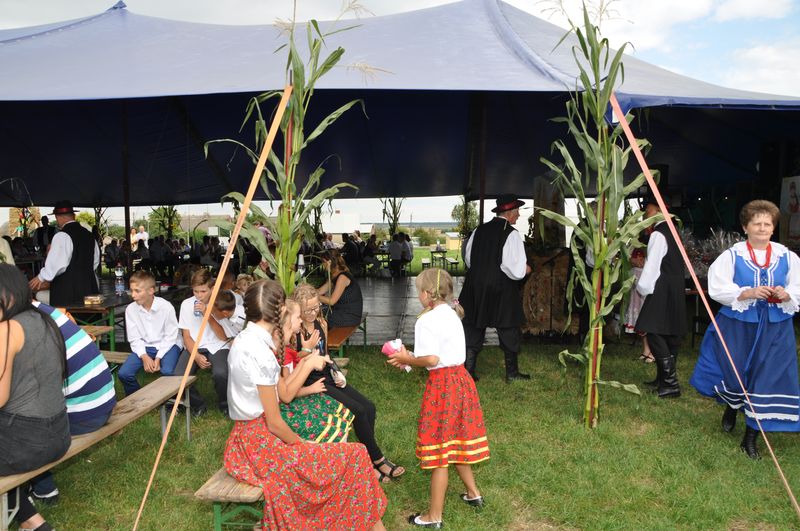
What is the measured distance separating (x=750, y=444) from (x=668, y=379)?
1.24 meters

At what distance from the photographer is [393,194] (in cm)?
1480

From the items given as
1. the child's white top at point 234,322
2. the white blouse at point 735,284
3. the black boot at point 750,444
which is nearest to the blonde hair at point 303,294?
the child's white top at point 234,322

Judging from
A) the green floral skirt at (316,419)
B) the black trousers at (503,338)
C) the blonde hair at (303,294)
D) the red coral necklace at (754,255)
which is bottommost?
the black trousers at (503,338)

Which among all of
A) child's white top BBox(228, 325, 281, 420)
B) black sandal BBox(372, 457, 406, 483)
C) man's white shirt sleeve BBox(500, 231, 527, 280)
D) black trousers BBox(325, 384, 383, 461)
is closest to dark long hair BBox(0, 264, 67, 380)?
child's white top BBox(228, 325, 281, 420)

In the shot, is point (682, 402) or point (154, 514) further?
point (682, 402)

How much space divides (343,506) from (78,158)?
11203mm

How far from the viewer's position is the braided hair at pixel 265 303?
9.05 ft

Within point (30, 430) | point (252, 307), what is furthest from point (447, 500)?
point (30, 430)

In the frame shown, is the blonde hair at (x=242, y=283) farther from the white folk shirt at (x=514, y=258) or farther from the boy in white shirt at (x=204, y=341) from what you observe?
the white folk shirt at (x=514, y=258)

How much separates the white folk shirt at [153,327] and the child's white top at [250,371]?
1992mm

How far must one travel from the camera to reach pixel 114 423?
3.21 m

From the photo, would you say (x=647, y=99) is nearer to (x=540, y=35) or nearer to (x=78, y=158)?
(x=540, y=35)

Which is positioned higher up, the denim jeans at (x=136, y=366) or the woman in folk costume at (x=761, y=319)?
the woman in folk costume at (x=761, y=319)

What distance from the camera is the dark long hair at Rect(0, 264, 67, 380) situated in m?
2.53
